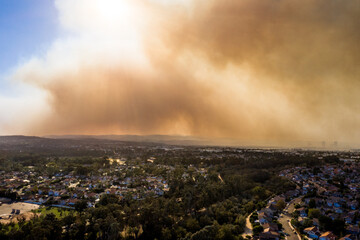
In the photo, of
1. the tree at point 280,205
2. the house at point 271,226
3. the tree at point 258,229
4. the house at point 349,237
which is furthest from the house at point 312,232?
the tree at point 280,205

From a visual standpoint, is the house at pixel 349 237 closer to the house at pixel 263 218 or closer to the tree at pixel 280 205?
the house at pixel 263 218

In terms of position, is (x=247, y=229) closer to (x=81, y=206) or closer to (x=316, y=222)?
(x=316, y=222)

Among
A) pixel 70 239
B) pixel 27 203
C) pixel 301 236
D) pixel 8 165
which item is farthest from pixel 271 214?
pixel 8 165

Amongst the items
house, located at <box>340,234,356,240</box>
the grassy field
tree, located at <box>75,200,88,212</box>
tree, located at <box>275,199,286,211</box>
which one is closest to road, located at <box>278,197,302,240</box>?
tree, located at <box>275,199,286,211</box>

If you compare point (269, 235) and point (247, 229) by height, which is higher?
point (269, 235)


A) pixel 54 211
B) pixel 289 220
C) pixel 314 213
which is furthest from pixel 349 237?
pixel 54 211

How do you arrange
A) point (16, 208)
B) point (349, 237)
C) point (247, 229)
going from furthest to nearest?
1. point (16, 208)
2. point (247, 229)
3. point (349, 237)

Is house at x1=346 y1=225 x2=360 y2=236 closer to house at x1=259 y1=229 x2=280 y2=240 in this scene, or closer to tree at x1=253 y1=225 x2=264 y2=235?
house at x1=259 y1=229 x2=280 y2=240
